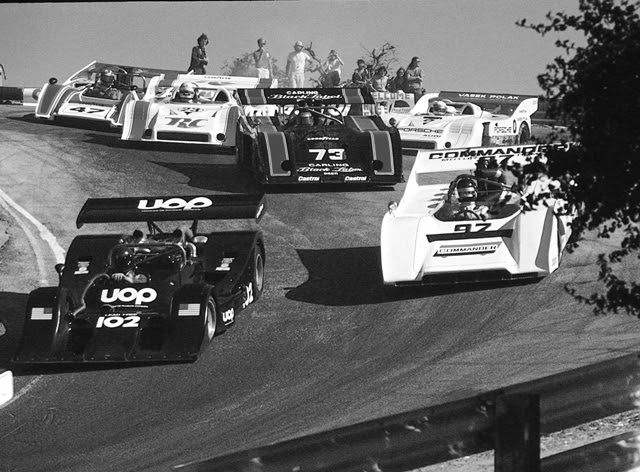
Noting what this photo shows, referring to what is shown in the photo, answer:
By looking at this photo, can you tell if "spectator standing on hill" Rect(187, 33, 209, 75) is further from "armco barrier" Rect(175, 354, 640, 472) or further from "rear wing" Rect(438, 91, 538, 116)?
"armco barrier" Rect(175, 354, 640, 472)

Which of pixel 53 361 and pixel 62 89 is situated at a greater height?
pixel 53 361

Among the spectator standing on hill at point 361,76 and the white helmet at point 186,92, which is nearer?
the white helmet at point 186,92

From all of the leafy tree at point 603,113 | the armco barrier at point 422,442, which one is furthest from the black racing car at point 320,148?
the armco barrier at point 422,442

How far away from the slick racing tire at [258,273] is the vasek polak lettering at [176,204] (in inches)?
33.8

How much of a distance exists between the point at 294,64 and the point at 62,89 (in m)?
5.56

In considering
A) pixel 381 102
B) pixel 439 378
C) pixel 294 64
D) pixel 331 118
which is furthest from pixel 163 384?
pixel 294 64

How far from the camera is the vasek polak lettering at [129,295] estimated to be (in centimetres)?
947

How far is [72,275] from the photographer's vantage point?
10.1 meters

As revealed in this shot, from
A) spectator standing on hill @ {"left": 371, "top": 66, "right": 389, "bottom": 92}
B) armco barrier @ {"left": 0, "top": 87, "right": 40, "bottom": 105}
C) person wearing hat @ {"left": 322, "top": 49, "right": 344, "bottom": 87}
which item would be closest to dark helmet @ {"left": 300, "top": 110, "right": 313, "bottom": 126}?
spectator standing on hill @ {"left": 371, "top": 66, "right": 389, "bottom": 92}

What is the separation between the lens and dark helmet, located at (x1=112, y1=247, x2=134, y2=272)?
9898 mm

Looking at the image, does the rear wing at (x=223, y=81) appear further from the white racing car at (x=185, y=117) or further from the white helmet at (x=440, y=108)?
the white helmet at (x=440, y=108)

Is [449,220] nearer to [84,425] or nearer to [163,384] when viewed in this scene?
[163,384]

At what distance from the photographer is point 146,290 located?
376 inches

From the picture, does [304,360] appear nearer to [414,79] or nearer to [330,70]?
[414,79]
